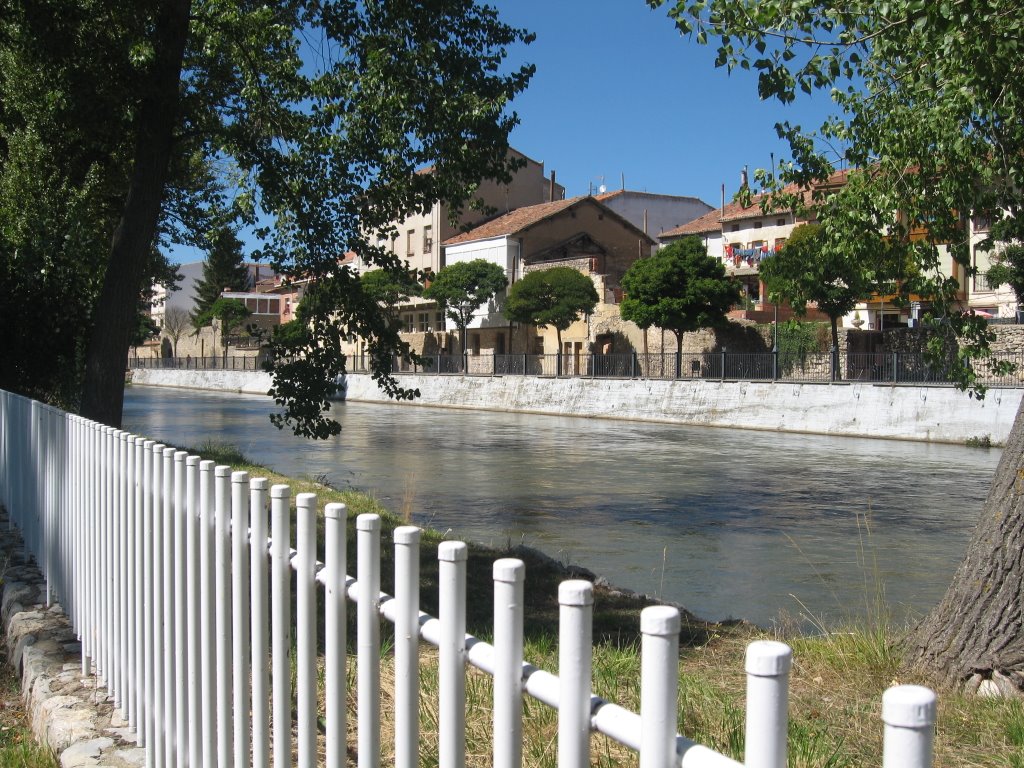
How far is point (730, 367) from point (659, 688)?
35750 mm

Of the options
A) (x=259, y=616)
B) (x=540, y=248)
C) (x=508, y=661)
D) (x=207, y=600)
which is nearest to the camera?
(x=508, y=661)

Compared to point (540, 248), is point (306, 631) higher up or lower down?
lower down

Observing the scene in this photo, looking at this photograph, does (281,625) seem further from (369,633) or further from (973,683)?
(973,683)

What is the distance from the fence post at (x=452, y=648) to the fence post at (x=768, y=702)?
71 cm

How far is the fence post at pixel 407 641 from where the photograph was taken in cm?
214

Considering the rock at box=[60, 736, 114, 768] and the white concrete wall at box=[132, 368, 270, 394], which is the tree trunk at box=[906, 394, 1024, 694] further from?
the white concrete wall at box=[132, 368, 270, 394]

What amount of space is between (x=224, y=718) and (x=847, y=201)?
6288mm

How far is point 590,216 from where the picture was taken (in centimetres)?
6419

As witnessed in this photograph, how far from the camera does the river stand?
9531mm

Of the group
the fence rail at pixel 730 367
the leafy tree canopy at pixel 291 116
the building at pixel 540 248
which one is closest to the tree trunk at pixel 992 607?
the leafy tree canopy at pixel 291 116

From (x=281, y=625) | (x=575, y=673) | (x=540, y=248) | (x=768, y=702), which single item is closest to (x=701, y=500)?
(x=281, y=625)

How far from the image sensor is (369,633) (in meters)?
2.31

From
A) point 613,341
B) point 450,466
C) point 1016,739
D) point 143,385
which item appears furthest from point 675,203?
point 1016,739

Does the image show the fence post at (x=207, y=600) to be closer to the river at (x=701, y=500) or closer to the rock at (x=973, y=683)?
the rock at (x=973, y=683)
